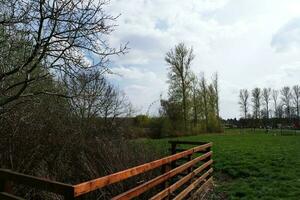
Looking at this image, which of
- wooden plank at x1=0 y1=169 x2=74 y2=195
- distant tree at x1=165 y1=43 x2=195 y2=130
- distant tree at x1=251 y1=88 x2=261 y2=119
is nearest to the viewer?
wooden plank at x1=0 y1=169 x2=74 y2=195

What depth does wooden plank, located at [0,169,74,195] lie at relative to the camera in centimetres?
358

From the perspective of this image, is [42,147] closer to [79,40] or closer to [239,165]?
[79,40]

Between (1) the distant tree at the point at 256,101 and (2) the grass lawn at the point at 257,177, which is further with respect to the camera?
(1) the distant tree at the point at 256,101

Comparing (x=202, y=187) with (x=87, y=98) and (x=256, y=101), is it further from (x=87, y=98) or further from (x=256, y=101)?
(x=256, y=101)

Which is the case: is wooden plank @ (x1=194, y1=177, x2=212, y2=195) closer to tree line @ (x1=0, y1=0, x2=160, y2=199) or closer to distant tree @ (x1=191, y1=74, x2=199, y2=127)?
tree line @ (x1=0, y1=0, x2=160, y2=199)

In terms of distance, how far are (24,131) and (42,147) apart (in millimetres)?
502

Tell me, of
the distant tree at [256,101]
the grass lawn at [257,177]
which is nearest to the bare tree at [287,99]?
the distant tree at [256,101]

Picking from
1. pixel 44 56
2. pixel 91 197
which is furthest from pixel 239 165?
pixel 44 56

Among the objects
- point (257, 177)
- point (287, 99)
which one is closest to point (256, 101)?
point (287, 99)

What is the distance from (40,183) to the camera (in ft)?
13.1

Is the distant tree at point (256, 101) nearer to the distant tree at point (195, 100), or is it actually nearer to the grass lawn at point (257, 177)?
the distant tree at point (195, 100)

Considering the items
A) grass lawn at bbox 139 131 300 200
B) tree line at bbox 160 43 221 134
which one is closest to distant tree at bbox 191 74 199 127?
tree line at bbox 160 43 221 134

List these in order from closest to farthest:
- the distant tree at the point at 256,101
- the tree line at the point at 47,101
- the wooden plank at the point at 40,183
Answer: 1. the wooden plank at the point at 40,183
2. the tree line at the point at 47,101
3. the distant tree at the point at 256,101

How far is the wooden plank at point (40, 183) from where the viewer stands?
358 cm
